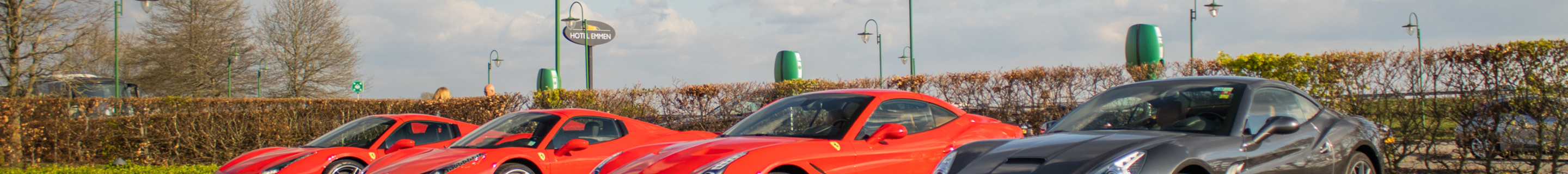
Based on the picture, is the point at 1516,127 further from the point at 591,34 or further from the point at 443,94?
the point at 591,34

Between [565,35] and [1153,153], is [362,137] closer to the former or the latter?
[1153,153]

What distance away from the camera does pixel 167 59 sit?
3734 cm

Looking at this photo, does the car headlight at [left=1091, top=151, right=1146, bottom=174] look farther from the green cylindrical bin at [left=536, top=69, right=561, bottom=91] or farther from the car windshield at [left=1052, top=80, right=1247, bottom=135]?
the green cylindrical bin at [left=536, top=69, right=561, bottom=91]

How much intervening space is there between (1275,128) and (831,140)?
2.28 metres

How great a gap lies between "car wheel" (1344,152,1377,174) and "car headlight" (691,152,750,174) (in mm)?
3004

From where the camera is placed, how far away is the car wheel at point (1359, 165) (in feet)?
15.3

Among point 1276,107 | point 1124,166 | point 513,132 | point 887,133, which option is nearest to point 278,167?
point 513,132

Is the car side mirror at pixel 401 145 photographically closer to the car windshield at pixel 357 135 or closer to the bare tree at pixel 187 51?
the car windshield at pixel 357 135

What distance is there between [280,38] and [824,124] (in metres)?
39.4

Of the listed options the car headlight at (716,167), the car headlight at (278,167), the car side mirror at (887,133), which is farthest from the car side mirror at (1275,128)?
the car headlight at (278,167)

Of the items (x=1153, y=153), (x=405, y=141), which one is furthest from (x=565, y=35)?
(x=1153, y=153)

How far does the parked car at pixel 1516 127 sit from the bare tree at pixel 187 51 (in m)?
39.9

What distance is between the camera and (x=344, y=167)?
8.59 metres

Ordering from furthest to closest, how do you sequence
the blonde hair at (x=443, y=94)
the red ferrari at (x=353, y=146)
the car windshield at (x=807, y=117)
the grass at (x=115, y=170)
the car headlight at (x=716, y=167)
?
the blonde hair at (x=443, y=94), the grass at (x=115, y=170), the red ferrari at (x=353, y=146), the car windshield at (x=807, y=117), the car headlight at (x=716, y=167)
